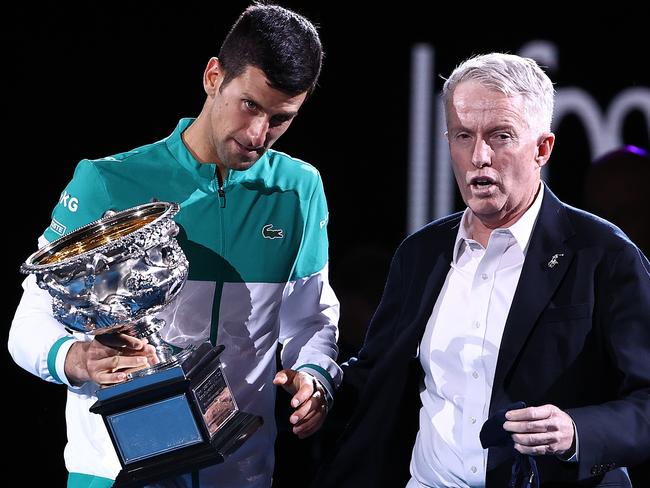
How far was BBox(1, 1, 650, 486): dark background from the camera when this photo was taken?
3766mm

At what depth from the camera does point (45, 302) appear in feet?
7.43

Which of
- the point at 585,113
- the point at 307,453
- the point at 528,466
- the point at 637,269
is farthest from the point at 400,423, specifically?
the point at 585,113

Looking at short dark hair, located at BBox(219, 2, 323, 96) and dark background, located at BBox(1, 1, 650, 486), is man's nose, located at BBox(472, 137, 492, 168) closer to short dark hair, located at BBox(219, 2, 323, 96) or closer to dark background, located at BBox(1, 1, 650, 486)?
short dark hair, located at BBox(219, 2, 323, 96)

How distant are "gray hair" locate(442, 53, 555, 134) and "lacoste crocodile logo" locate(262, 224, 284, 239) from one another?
1.73 feet

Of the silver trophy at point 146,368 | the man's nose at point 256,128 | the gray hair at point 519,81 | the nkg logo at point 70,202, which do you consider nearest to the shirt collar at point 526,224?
the gray hair at point 519,81

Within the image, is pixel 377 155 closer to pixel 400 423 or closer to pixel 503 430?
pixel 400 423

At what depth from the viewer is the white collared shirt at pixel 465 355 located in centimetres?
217

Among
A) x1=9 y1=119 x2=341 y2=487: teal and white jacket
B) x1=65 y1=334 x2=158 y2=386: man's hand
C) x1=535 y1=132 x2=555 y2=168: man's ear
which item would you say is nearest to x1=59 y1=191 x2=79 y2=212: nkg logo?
x1=9 y1=119 x2=341 y2=487: teal and white jacket

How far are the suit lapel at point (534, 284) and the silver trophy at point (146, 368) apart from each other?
1.76 ft

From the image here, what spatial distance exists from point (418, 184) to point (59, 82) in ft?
4.88

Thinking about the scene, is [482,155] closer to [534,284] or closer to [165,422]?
[534,284]

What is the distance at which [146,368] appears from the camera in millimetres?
2086

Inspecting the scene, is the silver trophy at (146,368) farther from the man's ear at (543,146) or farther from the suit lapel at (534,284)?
the man's ear at (543,146)

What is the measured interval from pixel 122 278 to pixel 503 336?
2.47 ft
